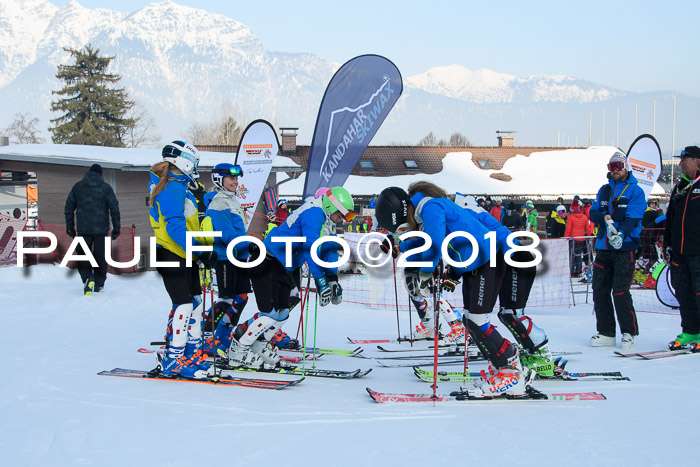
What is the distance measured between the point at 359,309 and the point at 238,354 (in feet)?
15.7

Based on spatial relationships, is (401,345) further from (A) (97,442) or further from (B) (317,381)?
(A) (97,442)

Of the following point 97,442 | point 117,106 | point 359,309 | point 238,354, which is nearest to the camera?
point 97,442

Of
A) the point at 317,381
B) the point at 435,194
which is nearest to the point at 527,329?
the point at 435,194

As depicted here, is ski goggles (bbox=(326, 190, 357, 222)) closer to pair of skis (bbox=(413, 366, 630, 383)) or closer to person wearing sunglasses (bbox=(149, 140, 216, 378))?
person wearing sunglasses (bbox=(149, 140, 216, 378))

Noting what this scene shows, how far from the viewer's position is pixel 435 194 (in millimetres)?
4793

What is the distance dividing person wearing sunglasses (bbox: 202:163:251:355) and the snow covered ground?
78 centimetres

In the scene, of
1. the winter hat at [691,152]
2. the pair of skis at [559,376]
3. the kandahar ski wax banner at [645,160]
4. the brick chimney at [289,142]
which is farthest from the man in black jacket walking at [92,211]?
the brick chimney at [289,142]

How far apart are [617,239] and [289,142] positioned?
1196 inches

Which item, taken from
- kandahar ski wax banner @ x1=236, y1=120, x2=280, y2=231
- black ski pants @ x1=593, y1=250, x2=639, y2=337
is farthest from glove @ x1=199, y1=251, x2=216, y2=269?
kandahar ski wax banner @ x1=236, y1=120, x2=280, y2=231

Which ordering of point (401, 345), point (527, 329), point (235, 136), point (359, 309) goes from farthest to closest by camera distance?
point (235, 136)
point (359, 309)
point (401, 345)
point (527, 329)

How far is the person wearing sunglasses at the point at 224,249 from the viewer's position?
18.7ft

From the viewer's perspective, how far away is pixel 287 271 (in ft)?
18.6

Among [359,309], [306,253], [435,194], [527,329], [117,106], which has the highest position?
[117,106]

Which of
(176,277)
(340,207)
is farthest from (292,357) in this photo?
(340,207)
